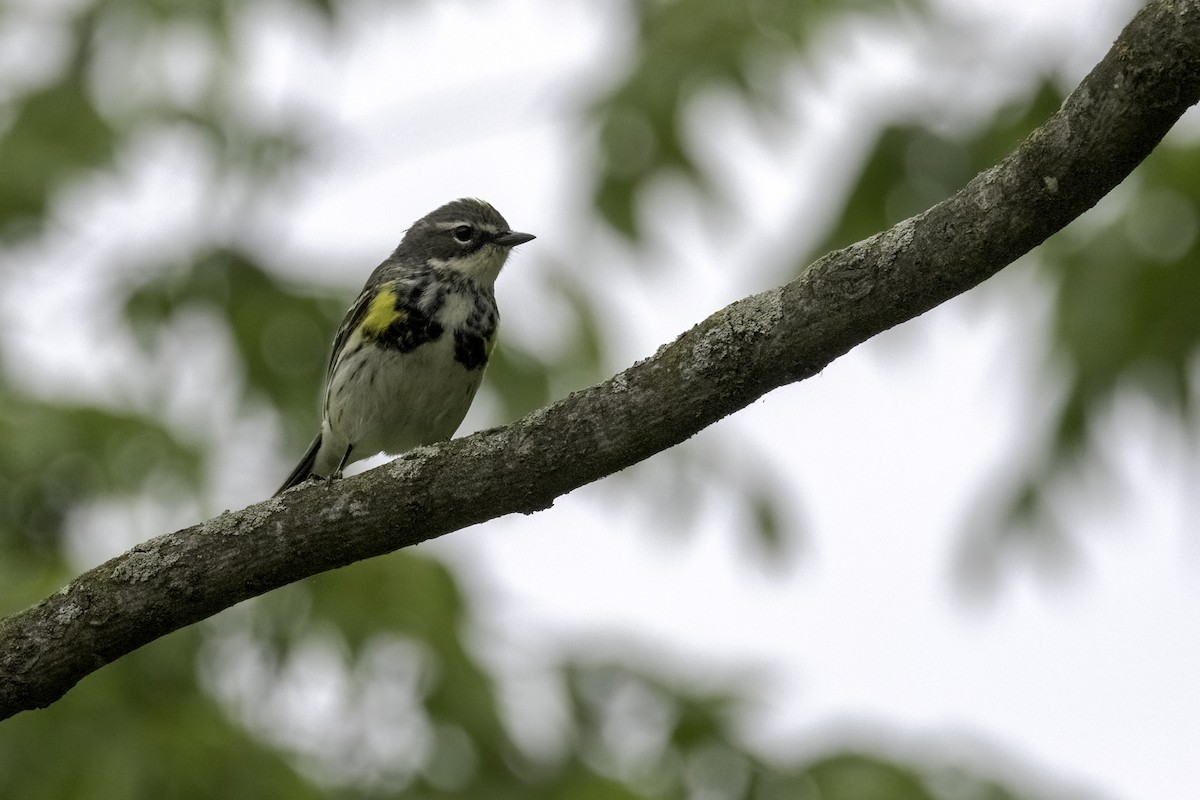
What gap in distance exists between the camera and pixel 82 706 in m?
6.80

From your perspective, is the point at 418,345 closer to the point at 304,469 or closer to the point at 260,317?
the point at 304,469

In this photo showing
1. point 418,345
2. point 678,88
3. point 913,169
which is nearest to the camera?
point 418,345

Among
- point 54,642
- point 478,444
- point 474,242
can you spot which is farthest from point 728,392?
point 474,242

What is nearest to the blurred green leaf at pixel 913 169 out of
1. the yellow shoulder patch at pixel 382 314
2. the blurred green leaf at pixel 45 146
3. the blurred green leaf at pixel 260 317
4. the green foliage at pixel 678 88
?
the green foliage at pixel 678 88

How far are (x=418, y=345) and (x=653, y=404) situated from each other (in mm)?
2964

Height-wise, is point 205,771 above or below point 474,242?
below

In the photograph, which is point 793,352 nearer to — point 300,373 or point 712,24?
point 712,24

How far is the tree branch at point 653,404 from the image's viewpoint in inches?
139

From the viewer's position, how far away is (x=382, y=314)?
708cm

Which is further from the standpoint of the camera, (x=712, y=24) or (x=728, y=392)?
(x=712, y=24)

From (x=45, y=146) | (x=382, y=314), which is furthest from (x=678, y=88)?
(x=45, y=146)

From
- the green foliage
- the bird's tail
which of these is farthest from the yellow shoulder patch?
the green foliage

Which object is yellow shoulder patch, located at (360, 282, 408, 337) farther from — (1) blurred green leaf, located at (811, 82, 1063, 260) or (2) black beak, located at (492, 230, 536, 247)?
(1) blurred green leaf, located at (811, 82, 1063, 260)

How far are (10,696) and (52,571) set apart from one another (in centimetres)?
327
